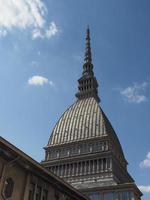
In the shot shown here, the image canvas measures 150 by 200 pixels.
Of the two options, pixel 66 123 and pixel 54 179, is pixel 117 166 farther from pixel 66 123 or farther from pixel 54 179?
pixel 54 179

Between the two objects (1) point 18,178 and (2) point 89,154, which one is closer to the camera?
(1) point 18,178

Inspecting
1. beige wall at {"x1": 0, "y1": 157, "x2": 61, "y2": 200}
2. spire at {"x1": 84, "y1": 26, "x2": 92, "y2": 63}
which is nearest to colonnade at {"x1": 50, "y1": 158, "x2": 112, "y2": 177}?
spire at {"x1": 84, "y1": 26, "x2": 92, "y2": 63}

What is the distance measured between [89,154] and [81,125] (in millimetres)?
11885

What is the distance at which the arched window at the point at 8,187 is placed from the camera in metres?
21.8

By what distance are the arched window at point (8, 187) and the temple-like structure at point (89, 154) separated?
4660cm

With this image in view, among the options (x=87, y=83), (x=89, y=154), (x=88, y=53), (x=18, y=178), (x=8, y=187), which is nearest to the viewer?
(x=8, y=187)

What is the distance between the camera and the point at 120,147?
99125 millimetres

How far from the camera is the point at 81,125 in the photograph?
3656 inches

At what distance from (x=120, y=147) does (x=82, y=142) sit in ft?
54.4

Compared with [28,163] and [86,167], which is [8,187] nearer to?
[28,163]

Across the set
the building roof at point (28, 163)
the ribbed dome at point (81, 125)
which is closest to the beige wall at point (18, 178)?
the building roof at point (28, 163)

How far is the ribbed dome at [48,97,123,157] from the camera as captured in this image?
89375 millimetres

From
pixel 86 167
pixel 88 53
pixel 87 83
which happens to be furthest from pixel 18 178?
pixel 88 53

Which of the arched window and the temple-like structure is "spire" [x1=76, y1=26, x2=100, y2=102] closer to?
the temple-like structure
